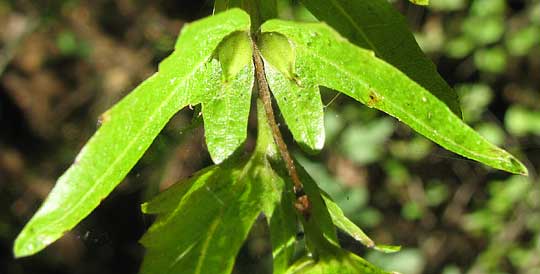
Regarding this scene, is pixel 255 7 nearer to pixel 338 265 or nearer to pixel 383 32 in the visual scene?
pixel 383 32

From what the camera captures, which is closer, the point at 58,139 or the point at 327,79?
the point at 327,79

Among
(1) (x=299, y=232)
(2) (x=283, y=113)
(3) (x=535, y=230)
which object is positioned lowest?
(3) (x=535, y=230)

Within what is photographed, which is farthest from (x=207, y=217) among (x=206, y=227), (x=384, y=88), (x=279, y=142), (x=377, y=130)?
(x=377, y=130)

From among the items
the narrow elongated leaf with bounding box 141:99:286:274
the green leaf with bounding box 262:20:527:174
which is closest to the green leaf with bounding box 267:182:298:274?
the narrow elongated leaf with bounding box 141:99:286:274

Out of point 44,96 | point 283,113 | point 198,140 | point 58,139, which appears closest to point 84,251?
point 58,139

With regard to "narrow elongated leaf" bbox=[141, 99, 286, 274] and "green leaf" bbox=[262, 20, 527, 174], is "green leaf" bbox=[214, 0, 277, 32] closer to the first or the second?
"green leaf" bbox=[262, 20, 527, 174]

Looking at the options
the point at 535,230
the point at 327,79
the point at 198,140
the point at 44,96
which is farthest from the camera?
the point at 44,96

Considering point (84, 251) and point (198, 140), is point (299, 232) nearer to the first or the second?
point (198, 140)

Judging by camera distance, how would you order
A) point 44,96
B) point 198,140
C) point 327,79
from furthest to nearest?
point 44,96 → point 198,140 → point 327,79
